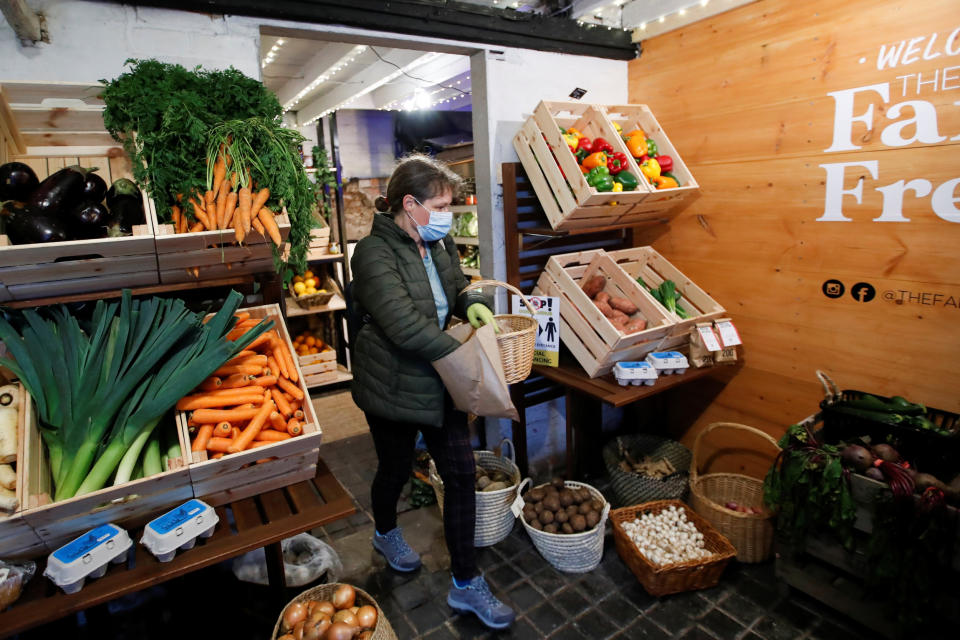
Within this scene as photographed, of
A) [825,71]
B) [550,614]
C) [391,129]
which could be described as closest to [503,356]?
[550,614]

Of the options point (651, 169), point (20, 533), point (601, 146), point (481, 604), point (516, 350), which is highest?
point (601, 146)

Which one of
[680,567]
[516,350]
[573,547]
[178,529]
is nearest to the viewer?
[178,529]

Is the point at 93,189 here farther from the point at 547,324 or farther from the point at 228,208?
the point at 547,324

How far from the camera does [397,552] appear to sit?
8.77ft

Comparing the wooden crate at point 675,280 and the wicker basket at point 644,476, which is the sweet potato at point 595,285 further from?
the wicker basket at point 644,476

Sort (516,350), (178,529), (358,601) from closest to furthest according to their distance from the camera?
(178,529)
(358,601)
(516,350)

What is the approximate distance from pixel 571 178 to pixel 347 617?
80.8 inches

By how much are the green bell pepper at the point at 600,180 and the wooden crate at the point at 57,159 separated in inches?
72.9

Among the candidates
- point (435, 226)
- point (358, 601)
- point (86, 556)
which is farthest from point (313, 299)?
point (86, 556)

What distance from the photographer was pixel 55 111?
1926 millimetres

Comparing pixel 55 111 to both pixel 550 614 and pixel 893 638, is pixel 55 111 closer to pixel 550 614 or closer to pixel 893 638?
pixel 550 614

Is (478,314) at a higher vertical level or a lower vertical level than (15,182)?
lower

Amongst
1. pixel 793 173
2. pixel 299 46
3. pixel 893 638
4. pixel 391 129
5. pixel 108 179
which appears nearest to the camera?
pixel 893 638

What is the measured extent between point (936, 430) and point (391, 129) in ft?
22.7
